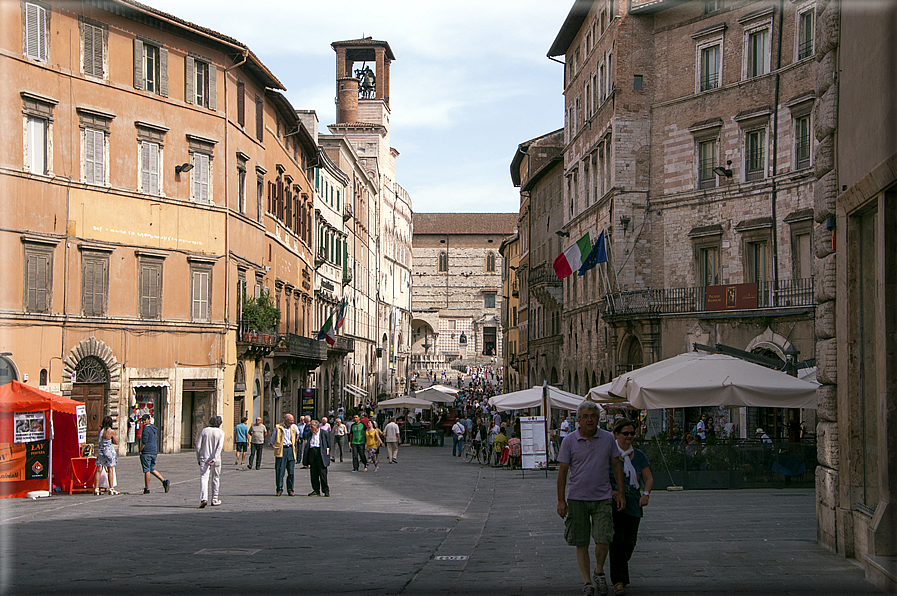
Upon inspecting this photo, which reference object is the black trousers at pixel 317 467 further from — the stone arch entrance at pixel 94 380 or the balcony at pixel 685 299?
the balcony at pixel 685 299

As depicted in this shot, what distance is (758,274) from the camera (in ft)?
106

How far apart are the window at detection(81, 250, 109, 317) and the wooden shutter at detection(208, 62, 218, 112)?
21.4 ft

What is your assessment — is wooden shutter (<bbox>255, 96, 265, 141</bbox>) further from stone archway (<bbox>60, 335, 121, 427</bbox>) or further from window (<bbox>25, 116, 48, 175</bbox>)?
stone archway (<bbox>60, 335, 121, 427</bbox>)

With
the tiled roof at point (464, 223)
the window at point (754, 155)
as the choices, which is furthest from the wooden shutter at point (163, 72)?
the tiled roof at point (464, 223)

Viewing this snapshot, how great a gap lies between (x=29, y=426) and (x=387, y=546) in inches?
361

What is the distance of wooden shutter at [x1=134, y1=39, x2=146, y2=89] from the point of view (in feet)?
98.5

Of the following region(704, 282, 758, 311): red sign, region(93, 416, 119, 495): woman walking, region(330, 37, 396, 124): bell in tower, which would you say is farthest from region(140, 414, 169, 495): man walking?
region(330, 37, 396, 124): bell in tower

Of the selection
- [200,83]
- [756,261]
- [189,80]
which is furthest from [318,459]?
[756,261]

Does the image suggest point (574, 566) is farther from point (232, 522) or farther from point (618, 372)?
point (618, 372)

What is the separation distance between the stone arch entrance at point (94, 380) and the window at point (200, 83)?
848cm

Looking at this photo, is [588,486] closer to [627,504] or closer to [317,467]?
[627,504]

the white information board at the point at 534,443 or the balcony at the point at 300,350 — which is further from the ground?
the balcony at the point at 300,350

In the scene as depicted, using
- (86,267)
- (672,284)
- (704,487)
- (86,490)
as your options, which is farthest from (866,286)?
(672,284)

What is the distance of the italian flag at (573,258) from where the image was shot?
1364 inches
